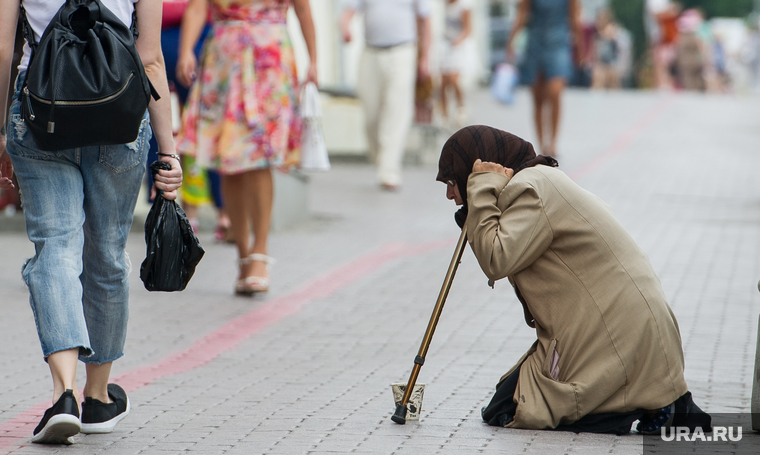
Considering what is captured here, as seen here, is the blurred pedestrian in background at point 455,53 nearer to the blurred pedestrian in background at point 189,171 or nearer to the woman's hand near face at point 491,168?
the blurred pedestrian in background at point 189,171

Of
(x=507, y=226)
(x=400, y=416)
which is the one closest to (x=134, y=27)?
(x=507, y=226)

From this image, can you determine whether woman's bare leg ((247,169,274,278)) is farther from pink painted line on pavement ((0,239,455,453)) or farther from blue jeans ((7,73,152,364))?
blue jeans ((7,73,152,364))

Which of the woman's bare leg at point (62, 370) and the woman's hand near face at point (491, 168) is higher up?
the woman's hand near face at point (491, 168)

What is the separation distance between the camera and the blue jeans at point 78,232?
3342 millimetres

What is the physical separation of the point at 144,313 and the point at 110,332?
7.34 ft

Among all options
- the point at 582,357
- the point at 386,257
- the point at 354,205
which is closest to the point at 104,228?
the point at 582,357

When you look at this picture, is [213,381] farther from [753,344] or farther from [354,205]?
[354,205]

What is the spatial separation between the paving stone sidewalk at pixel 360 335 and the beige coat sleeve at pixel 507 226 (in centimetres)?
59

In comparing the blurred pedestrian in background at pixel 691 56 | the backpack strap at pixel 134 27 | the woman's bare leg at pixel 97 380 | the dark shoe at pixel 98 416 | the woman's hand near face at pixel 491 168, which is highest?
the backpack strap at pixel 134 27

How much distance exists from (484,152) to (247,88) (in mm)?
2619

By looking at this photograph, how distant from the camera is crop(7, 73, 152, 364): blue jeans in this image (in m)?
3.34

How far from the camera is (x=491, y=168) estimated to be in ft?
11.9

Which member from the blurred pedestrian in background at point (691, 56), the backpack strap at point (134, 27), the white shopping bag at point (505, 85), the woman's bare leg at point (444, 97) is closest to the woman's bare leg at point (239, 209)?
the backpack strap at point (134, 27)

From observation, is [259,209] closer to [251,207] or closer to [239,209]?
[251,207]
